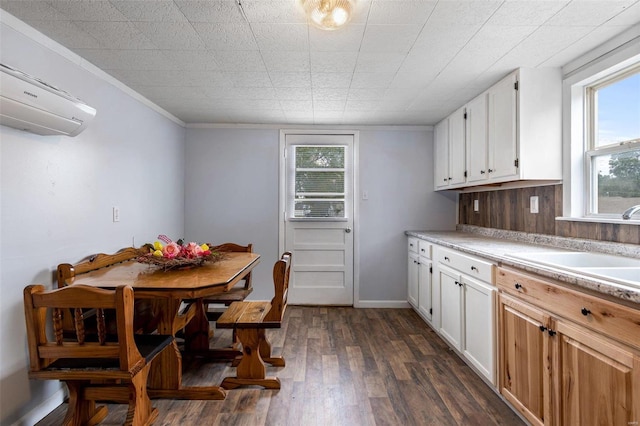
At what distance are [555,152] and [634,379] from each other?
5.16 ft

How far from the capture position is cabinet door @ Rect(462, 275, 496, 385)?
2.07 m

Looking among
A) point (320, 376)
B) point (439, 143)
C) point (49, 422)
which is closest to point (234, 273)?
point (320, 376)

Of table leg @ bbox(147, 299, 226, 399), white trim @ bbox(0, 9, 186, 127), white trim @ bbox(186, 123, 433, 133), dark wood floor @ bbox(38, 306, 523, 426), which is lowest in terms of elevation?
dark wood floor @ bbox(38, 306, 523, 426)

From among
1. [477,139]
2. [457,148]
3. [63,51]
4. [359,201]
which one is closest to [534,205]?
[477,139]

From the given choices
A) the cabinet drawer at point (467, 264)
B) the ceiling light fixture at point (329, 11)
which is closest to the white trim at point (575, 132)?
the cabinet drawer at point (467, 264)

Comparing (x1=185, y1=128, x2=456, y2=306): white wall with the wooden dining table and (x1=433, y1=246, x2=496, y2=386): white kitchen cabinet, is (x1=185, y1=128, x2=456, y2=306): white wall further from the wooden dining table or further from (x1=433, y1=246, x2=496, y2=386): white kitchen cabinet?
the wooden dining table

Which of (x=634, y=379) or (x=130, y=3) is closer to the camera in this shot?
(x=634, y=379)

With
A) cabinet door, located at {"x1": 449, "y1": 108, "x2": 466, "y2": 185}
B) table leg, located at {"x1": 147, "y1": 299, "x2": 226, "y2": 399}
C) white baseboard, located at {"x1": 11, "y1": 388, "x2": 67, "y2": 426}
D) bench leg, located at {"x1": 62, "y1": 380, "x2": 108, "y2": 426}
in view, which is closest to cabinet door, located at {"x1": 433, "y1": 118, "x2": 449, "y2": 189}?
cabinet door, located at {"x1": 449, "y1": 108, "x2": 466, "y2": 185}

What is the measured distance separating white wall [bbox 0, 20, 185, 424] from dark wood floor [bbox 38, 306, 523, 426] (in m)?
0.47

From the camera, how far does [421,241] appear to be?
11.1 feet

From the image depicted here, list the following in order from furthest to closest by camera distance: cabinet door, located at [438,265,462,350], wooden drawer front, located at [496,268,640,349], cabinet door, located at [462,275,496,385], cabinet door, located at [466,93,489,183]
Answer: cabinet door, located at [466,93,489,183], cabinet door, located at [438,265,462,350], cabinet door, located at [462,275,496,385], wooden drawer front, located at [496,268,640,349]

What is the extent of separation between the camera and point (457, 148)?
3.25 meters

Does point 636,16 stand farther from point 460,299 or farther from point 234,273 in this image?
point 234,273

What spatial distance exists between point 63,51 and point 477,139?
3.03 m
